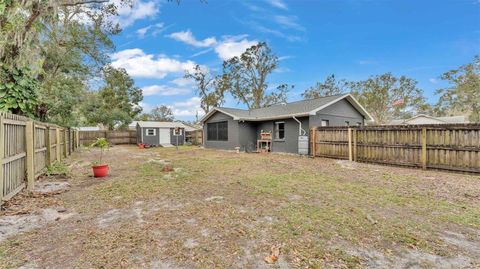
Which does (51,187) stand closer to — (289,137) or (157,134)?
(289,137)

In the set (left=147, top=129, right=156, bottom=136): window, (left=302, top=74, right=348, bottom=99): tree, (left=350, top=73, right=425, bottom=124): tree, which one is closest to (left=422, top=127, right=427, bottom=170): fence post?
(left=350, top=73, right=425, bottom=124): tree

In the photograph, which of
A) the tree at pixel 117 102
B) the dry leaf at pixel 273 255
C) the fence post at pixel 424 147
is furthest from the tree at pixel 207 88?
the dry leaf at pixel 273 255

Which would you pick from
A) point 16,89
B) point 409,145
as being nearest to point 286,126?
point 409,145

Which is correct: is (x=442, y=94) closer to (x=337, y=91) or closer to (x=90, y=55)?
(x=337, y=91)

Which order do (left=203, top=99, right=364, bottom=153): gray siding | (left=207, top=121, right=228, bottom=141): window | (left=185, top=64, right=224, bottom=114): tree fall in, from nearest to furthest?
(left=203, top=99, right=364, bottom=153): gray siding, (left=207, top=121, right=228, bottom=141): window, (left=185, top=64, right=224, bottom=114): tree

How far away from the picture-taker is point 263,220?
3.38 m

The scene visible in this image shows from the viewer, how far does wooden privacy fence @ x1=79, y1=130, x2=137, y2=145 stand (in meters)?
22.9

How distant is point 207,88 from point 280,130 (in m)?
18.5

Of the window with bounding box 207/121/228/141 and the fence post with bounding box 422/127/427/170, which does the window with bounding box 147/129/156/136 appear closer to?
the window with bounding box 207/121/228/141

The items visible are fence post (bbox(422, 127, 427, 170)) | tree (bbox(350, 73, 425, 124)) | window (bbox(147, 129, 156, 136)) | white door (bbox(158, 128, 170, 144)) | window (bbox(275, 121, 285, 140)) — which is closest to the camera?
fence post (bbox(422, 127, 427, 170))

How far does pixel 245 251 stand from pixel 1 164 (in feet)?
13.1

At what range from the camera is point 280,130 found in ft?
47.6

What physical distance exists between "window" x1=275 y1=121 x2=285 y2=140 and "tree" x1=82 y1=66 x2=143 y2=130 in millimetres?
19487

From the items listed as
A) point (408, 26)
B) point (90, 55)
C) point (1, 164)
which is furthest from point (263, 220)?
point (408, 26)
